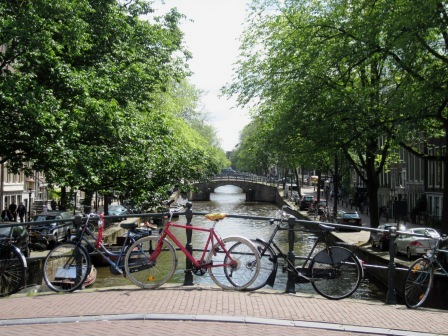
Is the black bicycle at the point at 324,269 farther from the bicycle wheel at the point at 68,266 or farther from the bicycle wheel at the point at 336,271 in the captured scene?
the bicycle wheel at the point at 68,266

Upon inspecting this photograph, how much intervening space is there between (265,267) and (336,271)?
1.08m

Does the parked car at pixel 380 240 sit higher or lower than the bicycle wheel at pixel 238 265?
lower

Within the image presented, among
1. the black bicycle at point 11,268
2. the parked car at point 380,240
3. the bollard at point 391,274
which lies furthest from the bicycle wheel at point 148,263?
the parked car at point 380,240

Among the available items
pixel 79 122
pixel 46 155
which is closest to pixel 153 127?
pixel 79 122

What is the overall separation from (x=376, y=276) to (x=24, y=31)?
14881 mm

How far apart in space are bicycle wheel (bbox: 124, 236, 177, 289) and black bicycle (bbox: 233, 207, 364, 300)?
1.25m

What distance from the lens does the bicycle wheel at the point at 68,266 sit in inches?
329

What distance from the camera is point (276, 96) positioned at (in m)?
25.6

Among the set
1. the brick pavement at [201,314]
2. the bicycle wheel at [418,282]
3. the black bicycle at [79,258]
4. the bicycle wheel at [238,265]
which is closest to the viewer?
the brick pavement at [201,314]

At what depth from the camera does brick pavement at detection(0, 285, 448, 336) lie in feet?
20.8

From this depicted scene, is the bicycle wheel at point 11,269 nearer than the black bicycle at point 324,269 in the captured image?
No

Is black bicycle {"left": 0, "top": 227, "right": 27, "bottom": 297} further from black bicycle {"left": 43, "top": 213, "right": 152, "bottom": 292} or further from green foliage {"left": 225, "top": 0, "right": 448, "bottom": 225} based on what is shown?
green foliage {"left": 225, "top": 0, "right": 448, "bottom": 225}

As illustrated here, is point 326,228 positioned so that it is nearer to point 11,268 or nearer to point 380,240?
point 11,268

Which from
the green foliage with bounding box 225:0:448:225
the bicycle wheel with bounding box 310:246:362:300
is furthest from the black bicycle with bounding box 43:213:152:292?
the green foliage with bounding box 225:0:448:225
